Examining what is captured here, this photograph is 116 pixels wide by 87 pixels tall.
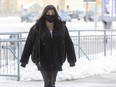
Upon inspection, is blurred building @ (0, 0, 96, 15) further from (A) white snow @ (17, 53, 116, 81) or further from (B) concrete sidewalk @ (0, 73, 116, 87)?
(B) concrete sidewalk @ (0, 73, 116, 87)

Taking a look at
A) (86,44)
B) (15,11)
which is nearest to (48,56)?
(86,44)

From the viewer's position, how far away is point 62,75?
38.9ft

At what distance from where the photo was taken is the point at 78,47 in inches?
624

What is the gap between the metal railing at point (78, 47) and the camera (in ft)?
41.7

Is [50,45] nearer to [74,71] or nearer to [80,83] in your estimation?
[80,83]

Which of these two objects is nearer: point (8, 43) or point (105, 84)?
point (105, 84)

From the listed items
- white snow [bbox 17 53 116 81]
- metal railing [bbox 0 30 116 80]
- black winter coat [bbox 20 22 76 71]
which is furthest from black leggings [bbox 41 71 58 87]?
metal railing [bbox 0 30 116 80]

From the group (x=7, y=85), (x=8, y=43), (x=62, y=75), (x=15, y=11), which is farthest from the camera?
(x=15, y=11)

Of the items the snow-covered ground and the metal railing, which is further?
the metal railing

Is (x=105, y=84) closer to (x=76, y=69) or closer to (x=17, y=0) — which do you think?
(x=76, y=69)

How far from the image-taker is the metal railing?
12719 millimetres

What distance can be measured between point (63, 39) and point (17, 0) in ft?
320

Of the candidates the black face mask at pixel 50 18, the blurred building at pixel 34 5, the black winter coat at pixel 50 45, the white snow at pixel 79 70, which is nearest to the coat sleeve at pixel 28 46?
the black winter coat at pixel 50 45

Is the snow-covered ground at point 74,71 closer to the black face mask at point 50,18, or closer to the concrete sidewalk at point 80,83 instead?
the concrete sidewalk at point 80,83
